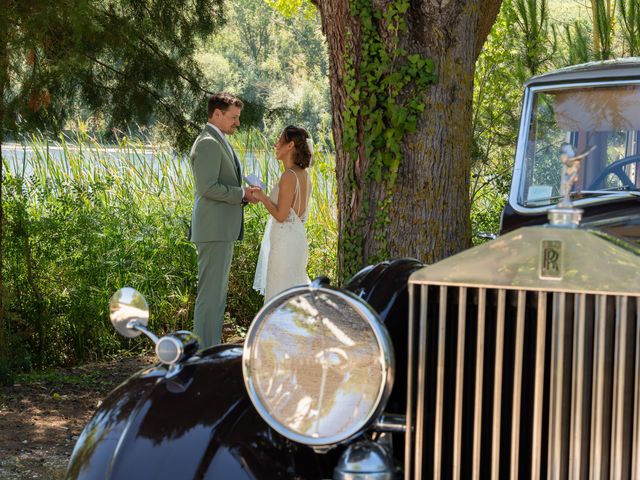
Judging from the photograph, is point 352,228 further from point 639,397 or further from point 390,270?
point 639,397

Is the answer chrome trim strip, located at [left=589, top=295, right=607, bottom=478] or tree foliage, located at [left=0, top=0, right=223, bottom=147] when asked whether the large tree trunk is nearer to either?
tree foliage, located at [left=0, top=0, right=223, bottom=147]

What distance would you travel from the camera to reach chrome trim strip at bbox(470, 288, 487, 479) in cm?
214

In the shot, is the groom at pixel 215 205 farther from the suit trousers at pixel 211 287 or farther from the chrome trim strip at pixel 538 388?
the chrome trim strip at pixel 538 388

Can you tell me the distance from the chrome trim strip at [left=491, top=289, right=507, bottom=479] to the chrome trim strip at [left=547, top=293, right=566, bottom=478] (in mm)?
111

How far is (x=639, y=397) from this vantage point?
2088 millimetres

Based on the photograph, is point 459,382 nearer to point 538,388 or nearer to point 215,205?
point 538,388

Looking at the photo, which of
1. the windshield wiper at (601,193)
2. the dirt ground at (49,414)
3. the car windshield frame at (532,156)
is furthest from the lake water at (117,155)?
Answer: the windshield wiper at (601,193)

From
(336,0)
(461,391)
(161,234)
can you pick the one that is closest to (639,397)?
(461,391)

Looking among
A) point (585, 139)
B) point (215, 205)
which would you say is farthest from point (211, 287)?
point (585, 139)

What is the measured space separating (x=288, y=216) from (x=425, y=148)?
5.24 ft

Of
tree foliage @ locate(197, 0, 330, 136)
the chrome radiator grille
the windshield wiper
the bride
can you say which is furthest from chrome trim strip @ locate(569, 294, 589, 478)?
tree foliage @ locate(197, 0, 330, 136)

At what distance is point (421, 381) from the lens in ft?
7.33

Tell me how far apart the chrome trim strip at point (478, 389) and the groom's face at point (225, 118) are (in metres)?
4.88

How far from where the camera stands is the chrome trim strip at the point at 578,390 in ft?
6.80
